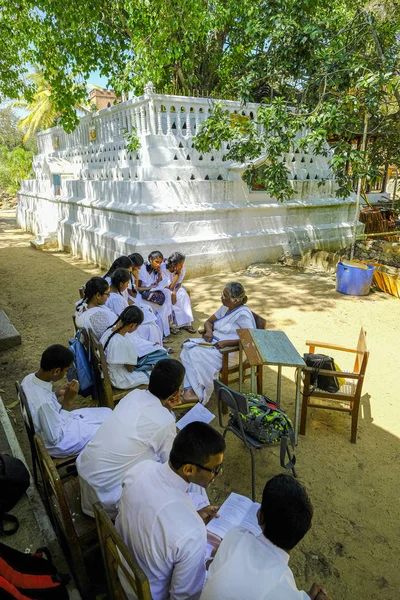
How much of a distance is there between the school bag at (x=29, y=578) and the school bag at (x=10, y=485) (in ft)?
1.66

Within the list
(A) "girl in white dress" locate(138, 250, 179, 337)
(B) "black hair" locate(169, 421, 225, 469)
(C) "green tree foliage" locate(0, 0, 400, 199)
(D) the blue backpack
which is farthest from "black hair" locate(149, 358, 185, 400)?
(C) "green tree foliage" locate(0, 0, 400, 199)

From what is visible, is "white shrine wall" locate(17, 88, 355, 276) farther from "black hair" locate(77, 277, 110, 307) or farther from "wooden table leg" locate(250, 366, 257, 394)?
"wooden table leg" locate(250, 366, 257, 394)

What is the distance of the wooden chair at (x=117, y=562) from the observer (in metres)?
1.27

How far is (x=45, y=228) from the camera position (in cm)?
1334

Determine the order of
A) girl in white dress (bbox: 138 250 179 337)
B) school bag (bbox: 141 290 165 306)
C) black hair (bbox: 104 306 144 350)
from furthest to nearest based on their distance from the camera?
girl in white dress (bbox: 138 250 179 337), school bag (bbox: 141 290 165 306), black hair (bbox: 104 306 144 350)

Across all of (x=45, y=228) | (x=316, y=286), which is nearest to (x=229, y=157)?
(x=316, y=286)

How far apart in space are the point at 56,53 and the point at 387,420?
1133cm

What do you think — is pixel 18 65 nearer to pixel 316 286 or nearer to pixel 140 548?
pixel 316 286

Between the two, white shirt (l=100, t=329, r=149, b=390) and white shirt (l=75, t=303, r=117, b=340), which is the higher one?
white shirt (l=75, t=303, r=117, b=340)

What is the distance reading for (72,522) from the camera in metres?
1.87

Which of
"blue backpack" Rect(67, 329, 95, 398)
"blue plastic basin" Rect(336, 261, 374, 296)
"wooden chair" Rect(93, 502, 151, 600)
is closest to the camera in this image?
"wooden chair" Rect(93, 502, 151, 600)

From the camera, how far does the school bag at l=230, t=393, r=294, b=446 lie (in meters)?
2.81

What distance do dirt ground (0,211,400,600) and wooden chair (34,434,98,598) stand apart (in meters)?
1.06

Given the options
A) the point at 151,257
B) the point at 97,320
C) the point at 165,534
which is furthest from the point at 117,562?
the point at 151,257
